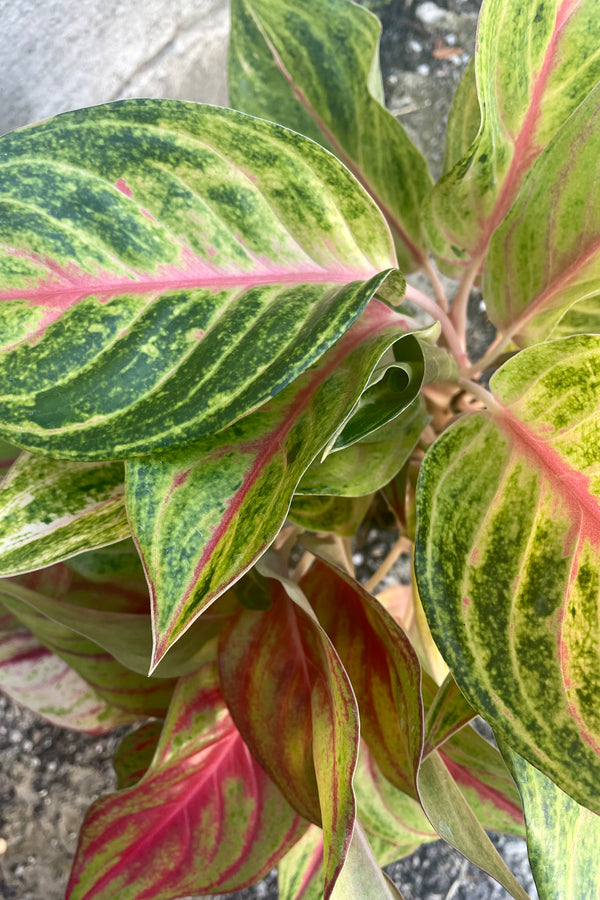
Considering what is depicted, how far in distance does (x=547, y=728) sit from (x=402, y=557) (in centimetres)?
59

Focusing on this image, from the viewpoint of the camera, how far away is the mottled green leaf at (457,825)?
51 centimetres

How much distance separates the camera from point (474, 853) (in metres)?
0.52

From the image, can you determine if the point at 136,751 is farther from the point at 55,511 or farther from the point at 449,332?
the point at 449,332

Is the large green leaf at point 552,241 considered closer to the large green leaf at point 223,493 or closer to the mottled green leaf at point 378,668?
the large green leaf at point 223,493

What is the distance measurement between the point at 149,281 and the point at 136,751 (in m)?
0.60

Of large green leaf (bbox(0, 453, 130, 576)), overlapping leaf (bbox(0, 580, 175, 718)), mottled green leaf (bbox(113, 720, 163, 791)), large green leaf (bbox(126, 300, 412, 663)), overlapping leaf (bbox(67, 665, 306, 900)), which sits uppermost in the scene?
large green leaf (bbox(126, 300, 412, 663))

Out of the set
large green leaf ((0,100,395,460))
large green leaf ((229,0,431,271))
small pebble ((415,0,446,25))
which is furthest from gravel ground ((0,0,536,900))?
small pebble ((415,0,446,25))

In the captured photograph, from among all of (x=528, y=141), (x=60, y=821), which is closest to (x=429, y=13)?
(x=528, y=141)

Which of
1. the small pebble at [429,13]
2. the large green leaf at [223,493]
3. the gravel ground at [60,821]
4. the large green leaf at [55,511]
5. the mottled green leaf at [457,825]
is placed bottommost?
the gravel ground at [60,821]

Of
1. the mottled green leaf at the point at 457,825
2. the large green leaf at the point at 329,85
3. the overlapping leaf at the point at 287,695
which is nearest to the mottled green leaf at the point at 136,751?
A: the overlapping leaf at the point at 287,695

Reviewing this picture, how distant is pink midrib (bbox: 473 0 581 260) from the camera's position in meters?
0.61

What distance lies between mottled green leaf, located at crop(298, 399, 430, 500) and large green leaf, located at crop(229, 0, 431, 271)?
0.25 meters

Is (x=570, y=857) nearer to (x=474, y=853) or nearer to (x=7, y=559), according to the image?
(x=474, y=853)

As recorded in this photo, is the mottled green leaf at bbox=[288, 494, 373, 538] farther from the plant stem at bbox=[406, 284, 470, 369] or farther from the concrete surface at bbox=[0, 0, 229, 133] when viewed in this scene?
the concrete surface at bbox=[0, 0, 229, 133]
